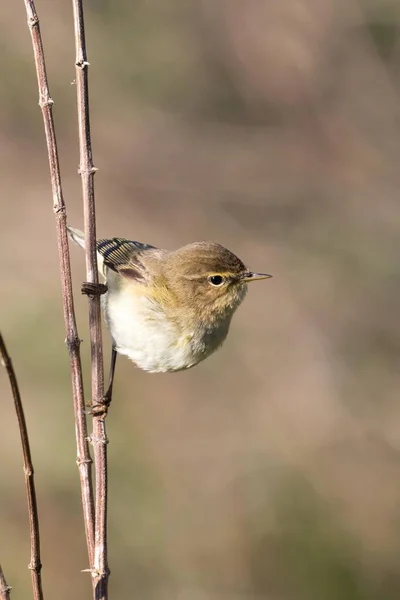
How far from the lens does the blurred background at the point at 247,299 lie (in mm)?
7148

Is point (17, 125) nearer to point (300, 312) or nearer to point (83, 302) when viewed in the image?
point (83, 302)

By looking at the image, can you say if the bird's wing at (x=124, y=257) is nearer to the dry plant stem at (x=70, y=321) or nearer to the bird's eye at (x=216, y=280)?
Result: the bird's eye at (x=216, y=280)

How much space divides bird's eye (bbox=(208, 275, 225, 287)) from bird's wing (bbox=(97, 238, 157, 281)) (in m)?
0.36

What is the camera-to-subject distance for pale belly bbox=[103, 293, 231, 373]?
355cm

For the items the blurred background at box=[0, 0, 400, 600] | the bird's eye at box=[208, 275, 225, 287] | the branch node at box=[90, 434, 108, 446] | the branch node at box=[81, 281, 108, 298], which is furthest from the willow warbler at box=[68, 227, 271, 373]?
the blurred background at box=[0, 0, 400, 600]

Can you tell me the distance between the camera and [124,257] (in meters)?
4.08

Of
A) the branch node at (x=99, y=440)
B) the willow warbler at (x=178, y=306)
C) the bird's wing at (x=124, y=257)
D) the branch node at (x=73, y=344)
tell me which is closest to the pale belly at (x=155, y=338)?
the willow warbler at (x=178, y=306)

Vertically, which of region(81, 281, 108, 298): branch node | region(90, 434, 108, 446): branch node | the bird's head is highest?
the bird's head

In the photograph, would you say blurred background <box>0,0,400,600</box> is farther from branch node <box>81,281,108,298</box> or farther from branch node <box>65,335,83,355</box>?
branch node <box>65,335,83,355</box>

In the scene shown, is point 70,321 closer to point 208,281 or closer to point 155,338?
point 155,338

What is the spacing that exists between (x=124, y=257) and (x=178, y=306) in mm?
512

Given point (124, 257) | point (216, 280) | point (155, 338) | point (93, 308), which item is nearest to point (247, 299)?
point (124, 257)

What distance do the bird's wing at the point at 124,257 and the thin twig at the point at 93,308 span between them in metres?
0.84

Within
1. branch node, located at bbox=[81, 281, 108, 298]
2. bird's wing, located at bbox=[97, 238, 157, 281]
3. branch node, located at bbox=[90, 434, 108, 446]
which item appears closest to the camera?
branch node, located at bbox=[90, 434, 108, 446]
